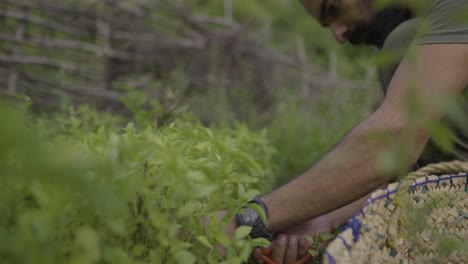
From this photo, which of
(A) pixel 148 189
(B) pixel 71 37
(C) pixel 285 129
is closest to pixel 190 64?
(B) pixel 71 37

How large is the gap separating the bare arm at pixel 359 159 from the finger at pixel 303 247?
0.06 metres

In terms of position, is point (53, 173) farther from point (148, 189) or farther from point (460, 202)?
point (460, 202)

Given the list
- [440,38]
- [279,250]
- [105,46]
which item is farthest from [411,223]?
[105,46]

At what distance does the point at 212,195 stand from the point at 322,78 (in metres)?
5.32

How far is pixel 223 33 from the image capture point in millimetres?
5121

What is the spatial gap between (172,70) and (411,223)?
3.82 meters

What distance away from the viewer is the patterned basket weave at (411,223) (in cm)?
117

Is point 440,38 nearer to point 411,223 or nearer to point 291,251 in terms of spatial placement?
point 411,223

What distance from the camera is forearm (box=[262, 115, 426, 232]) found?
149 cm

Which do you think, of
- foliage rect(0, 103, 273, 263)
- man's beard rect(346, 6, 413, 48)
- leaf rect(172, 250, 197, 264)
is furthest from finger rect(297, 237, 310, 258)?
man's beard rect(346, 6, 413, 48)

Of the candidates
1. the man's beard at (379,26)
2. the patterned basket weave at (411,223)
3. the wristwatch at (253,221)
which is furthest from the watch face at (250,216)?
the man's beard at (379,26)

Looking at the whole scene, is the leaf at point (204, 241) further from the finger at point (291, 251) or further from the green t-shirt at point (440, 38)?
the green t-shirt at point (440, 38)

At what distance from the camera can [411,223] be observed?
1.29 meters

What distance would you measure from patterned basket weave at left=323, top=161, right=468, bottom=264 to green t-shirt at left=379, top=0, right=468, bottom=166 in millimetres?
145
